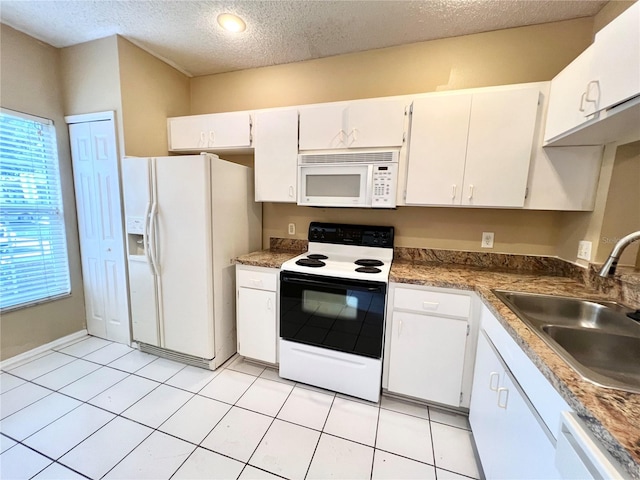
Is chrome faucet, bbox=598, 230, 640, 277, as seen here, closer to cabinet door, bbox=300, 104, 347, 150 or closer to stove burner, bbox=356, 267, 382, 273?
stove burner, bbox=356, 267, 382, 273

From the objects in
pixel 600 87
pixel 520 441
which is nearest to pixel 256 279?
pixel 520 441

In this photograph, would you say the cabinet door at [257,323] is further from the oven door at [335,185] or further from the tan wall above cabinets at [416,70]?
the tan wall above cabinets at [416,70]

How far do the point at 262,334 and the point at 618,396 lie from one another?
190 cm

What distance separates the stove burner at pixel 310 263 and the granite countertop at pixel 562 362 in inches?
20.8

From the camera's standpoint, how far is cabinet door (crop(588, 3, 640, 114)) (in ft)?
3.37

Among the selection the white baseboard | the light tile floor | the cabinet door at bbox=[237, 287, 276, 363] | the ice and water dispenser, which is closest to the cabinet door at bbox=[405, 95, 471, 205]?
the cabinet door at bbox=[237, 287, 276, 363]

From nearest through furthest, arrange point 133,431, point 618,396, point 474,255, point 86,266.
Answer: point 618,396
point 133,431
point 474,255
point 86,266

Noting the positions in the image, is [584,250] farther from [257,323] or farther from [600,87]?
[257,323]

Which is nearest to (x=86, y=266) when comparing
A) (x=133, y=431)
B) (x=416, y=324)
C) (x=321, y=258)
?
(x=133, y=431)

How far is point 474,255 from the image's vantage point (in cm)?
208

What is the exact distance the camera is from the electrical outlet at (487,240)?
2051 mm

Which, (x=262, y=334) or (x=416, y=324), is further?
(x=262, y=334)

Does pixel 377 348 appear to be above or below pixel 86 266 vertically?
below

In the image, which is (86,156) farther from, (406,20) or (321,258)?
(406,20)
